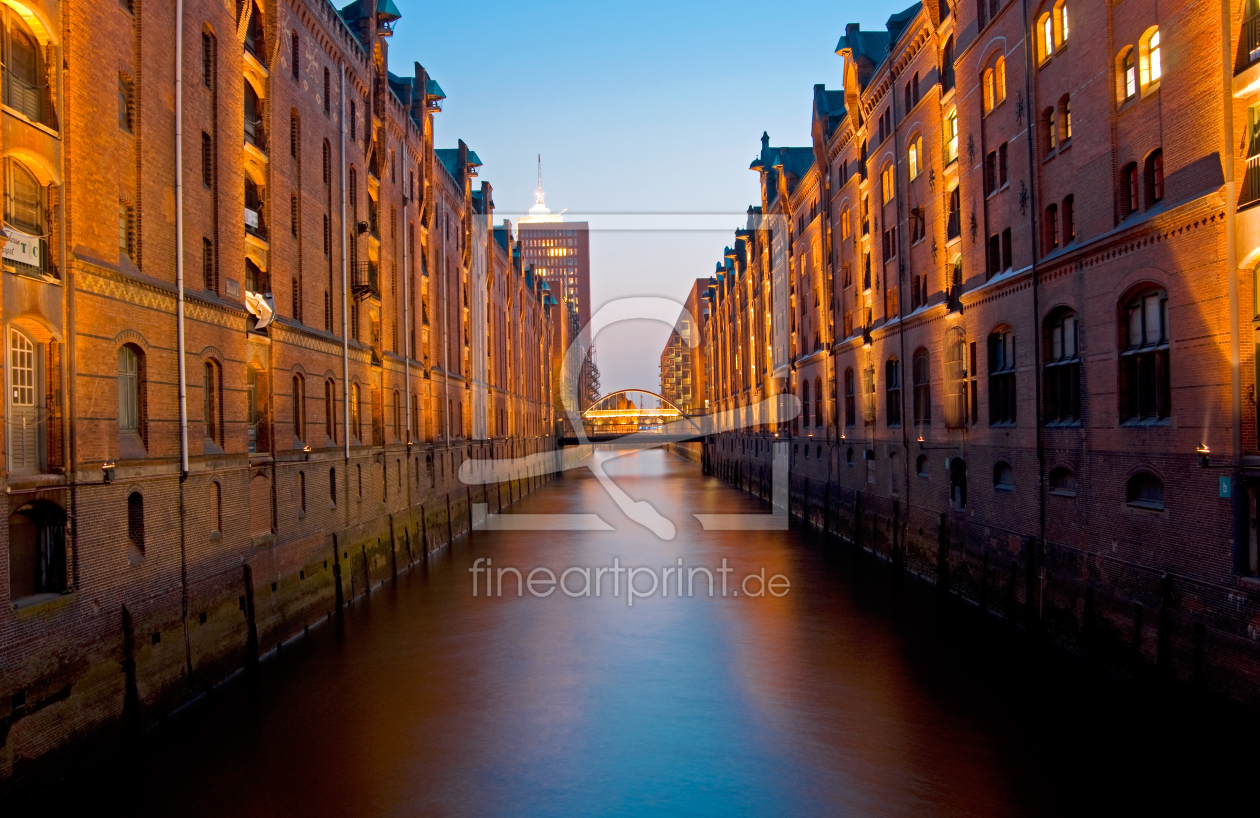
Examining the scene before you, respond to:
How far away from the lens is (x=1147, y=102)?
13523mm

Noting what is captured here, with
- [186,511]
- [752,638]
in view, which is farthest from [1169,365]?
[186,511]

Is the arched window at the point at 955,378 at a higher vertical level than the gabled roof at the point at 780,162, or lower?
lower

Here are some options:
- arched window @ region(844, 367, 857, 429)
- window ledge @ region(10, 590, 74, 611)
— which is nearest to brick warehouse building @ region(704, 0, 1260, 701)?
arched window @ region(844, 367, 857, 429)

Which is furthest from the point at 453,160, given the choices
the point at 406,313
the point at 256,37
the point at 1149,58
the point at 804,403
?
the point at 1149,58

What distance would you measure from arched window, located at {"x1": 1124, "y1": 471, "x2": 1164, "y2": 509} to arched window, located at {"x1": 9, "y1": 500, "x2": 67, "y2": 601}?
15103 mm

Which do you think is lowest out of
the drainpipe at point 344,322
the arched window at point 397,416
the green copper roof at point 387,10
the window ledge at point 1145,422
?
the window ledge at point 1145,422

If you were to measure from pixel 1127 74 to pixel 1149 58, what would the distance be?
765mm

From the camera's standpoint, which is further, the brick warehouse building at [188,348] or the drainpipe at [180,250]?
the drainpipe at [180,250]

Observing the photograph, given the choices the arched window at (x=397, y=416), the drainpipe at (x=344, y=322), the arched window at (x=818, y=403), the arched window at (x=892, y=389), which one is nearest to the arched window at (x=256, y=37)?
the drainpipe at (x=344, y=322)

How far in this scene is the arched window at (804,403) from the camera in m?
41.2

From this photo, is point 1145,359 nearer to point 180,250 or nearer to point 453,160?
point 180,250

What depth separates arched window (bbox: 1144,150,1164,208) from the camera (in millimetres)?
13287

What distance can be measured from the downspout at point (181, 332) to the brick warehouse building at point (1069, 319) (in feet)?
47.5

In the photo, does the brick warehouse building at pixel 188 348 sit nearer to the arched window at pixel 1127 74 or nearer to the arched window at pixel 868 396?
the arched window at pixel 1127 74
